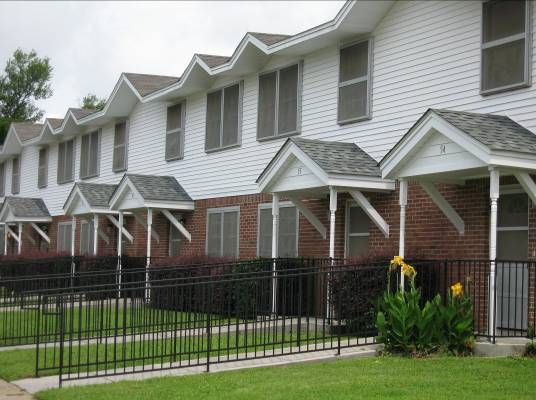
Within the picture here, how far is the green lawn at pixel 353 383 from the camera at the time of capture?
8.92m

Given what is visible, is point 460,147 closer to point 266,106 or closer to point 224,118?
point 266,106

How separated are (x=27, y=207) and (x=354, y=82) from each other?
19.3 m

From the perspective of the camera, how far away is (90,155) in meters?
29.2

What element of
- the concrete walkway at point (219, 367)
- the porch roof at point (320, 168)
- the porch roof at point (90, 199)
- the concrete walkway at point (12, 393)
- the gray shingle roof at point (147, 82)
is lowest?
the concrete walkway at point (12, 393)

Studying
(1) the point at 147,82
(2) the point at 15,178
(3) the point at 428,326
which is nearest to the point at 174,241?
(1) the point at 147,82

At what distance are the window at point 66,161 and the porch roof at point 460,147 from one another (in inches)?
765

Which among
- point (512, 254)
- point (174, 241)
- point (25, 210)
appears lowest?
point (174, 241)

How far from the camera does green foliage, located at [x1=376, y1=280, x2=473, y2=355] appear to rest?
11547 millimetres

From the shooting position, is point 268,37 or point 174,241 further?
point 174,241

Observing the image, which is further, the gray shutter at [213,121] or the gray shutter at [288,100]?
the gray shutter at [213,121]

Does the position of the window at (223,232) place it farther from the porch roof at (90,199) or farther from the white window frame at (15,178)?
the white window frame at (15,178)

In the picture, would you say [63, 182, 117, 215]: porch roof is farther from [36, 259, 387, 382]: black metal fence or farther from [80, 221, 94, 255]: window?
[36, 259, 387, 382]: black metal fence

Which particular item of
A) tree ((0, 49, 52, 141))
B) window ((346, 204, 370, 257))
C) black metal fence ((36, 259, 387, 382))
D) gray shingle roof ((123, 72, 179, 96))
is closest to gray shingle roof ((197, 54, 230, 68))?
gray shingle roof ((123, 72, 179, 96))

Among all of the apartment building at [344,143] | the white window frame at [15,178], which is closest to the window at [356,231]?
the apartment building at [344,143]
